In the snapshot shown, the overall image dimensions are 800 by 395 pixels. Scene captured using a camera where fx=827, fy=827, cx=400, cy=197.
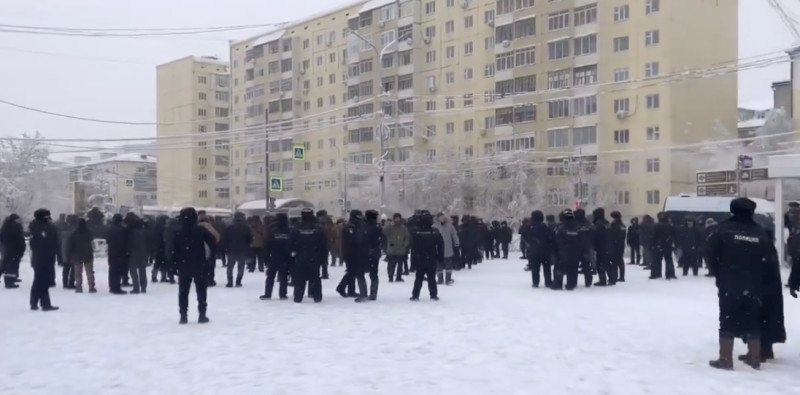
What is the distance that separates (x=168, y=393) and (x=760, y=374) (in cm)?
605

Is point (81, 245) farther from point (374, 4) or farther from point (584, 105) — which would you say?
Result: point (374, 4)

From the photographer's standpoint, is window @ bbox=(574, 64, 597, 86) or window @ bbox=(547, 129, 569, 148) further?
window @ bbox=(547, 129, 569, 148)

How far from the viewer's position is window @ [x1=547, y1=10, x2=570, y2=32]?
198 ft

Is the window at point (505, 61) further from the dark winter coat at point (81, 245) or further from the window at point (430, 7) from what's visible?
the dark winter coat at point (81, 245)

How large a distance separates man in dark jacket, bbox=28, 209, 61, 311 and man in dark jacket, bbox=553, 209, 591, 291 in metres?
10.3

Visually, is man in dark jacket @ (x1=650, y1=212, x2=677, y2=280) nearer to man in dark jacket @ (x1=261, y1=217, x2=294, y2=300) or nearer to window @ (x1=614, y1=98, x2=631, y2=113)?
man in dark jacket @ (x1=261, y1=217, x2=294, y2=300)

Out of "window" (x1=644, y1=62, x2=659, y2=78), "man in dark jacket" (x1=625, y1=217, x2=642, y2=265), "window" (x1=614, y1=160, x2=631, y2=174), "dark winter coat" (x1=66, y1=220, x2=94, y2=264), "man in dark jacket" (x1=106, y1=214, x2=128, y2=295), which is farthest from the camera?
"window" (x1=614, y1=160, x2=631, y2=174)

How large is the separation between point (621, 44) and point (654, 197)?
10.9m

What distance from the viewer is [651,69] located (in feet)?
185

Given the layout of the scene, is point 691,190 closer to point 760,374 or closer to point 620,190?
point 620,190

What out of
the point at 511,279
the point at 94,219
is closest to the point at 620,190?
the point at 511,279

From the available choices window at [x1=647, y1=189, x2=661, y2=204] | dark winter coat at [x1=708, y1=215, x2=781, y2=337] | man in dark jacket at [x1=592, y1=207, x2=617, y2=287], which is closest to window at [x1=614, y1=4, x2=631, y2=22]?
window at [x1=647, y1=189, x2=661, y2=204]

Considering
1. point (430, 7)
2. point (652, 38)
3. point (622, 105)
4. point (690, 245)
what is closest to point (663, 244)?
point (690, 245)

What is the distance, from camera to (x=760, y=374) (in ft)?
28.5
